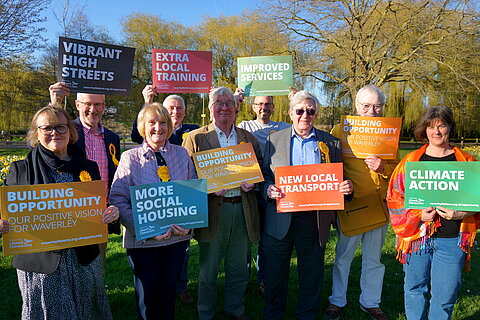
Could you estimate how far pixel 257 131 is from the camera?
4.78 meters

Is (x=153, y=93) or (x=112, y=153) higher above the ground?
(x=153, y=93)

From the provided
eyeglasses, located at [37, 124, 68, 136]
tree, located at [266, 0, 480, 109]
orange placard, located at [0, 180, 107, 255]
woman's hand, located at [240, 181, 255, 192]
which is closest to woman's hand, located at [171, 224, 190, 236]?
orange placard, located at [0, 180, 107, 255]

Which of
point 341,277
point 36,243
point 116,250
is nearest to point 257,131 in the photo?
point 341,277

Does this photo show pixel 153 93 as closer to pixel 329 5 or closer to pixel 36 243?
pixel 36 243

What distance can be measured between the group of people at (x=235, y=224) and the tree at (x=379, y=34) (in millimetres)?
13056

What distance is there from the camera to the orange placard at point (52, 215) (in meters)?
2.51

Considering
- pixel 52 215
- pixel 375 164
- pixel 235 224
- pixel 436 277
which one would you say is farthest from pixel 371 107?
pixel 52 215

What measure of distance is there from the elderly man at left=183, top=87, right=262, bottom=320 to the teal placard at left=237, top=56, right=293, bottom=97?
1.35 metres

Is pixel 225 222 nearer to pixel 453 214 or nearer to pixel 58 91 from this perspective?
pixel 453 214

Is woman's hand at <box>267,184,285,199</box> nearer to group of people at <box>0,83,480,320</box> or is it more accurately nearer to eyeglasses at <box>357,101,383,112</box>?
group of people at <box>0,83,480,320</box>

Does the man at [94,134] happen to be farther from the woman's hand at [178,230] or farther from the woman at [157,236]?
the woman's hand at [178,230]

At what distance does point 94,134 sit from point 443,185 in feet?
11.4

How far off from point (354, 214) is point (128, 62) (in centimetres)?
329

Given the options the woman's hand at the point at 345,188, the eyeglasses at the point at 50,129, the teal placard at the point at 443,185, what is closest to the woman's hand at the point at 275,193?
the woman's hand at the point at 345,188
